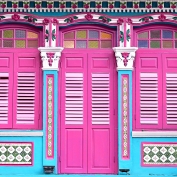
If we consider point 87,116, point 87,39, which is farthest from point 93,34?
point 87,116

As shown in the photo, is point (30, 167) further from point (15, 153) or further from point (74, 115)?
point (74, 115)

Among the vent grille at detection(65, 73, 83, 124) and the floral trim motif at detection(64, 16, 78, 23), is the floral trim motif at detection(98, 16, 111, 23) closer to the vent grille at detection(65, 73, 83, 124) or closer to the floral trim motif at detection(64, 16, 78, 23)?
the floral trim motif at detection(64, 16, 78, 23)

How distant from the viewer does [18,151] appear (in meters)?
8.62

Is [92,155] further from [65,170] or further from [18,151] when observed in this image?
[18,151]

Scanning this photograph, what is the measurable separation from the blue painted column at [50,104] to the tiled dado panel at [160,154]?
1891mm

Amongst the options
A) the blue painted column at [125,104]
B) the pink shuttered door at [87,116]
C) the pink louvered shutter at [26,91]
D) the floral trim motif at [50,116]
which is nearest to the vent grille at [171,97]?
the blue painted column at [125,104]

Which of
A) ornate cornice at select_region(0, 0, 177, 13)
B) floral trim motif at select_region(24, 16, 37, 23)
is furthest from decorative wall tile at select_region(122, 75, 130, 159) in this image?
floral trim motif at select_region(24, 16, 37, 23)

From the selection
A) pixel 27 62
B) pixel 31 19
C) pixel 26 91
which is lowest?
pixel 26 91

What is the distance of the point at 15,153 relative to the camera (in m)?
8.62

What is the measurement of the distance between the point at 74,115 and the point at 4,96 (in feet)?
5.03

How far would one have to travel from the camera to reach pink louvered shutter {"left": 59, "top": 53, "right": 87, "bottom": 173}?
28.7 feet

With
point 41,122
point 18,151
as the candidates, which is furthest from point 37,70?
point 18,151

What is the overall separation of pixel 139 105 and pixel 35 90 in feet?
7.31

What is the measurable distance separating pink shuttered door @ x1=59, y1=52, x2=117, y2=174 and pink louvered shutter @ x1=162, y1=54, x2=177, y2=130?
1122 mm
